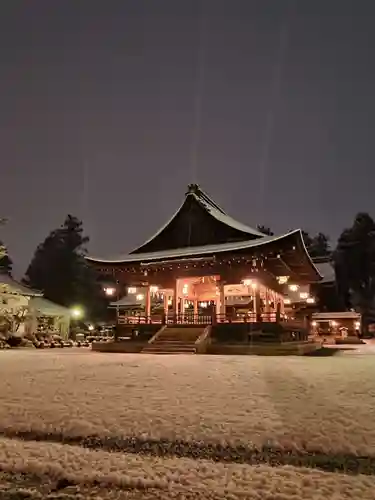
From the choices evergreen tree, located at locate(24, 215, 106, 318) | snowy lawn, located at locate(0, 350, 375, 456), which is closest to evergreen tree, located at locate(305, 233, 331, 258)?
evergreen tree, located at locate(24, 215, 106, 318)

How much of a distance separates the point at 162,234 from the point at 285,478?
22483 mm

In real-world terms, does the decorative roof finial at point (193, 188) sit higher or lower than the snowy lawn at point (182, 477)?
higher

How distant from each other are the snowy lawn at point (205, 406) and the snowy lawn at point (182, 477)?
616 mm

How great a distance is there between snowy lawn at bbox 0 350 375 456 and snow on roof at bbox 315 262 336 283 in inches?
1556

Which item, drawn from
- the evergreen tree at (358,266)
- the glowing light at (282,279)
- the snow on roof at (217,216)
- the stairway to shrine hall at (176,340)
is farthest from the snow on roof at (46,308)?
the evergreen tree at (358,266)

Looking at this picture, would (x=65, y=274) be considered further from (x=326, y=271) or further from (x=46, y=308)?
(x=326, y=271)

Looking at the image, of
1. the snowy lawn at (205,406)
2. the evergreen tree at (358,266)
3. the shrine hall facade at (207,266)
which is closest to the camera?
the snowy lawn at (205,406)

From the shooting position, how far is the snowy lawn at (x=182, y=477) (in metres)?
3.12

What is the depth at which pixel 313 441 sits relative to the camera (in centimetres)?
426

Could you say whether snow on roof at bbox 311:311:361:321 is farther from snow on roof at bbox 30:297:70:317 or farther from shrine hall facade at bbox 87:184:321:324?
snow on roof at bbox 30:297:70:317

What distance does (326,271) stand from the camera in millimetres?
48469

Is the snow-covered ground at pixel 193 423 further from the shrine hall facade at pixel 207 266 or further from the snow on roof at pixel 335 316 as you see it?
the snow on roof at pixel 335 316

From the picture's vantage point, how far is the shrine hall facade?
20.0 meters

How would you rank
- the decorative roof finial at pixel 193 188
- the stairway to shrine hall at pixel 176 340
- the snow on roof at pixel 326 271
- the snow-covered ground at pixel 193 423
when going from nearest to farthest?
the snow-covered ground at pixel 193 423 < the stairway to shrine hall at pixel 176 340 < the decorative roof finial at pixel 193 188 < the snow on roof at pixel 326 271
